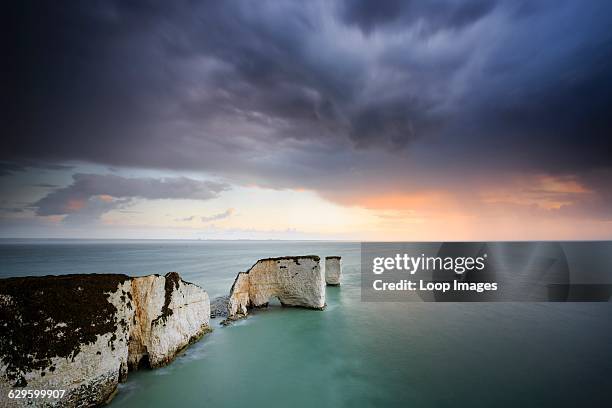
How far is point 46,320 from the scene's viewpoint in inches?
264

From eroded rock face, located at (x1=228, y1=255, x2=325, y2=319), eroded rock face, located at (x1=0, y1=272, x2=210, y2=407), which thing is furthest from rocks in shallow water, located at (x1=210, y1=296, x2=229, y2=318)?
eroded rock face, located at (x1=0, y1=272, x2=210, y2=407)

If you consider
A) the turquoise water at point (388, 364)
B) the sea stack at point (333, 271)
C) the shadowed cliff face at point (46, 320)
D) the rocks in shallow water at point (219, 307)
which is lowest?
the rocks in shallow water at point (219, 307)

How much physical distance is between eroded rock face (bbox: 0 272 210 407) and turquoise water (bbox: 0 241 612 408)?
125 centimetres

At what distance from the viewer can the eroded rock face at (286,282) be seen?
18016mm

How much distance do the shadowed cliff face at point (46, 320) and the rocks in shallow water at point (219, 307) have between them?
33.5ft

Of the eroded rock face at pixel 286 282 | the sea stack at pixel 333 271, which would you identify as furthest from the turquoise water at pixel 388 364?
the sea stack at pixel 333 271

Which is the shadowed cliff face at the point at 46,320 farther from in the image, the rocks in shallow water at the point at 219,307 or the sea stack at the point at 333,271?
the sea stack at the point at 333,271

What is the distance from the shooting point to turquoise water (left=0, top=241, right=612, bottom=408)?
8594mm

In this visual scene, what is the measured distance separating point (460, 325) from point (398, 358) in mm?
7147

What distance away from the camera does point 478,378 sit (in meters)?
9.76

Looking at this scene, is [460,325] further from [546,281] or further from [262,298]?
[546,281]

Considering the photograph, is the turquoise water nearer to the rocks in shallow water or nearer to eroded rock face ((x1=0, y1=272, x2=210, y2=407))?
eroded rock face ((x1=0, y1=272, x2=210, y2=407))

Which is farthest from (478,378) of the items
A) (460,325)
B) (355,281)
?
(355,281)

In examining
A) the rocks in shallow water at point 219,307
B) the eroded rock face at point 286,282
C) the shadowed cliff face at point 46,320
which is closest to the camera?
the shadowed cliff face at point 46,320
